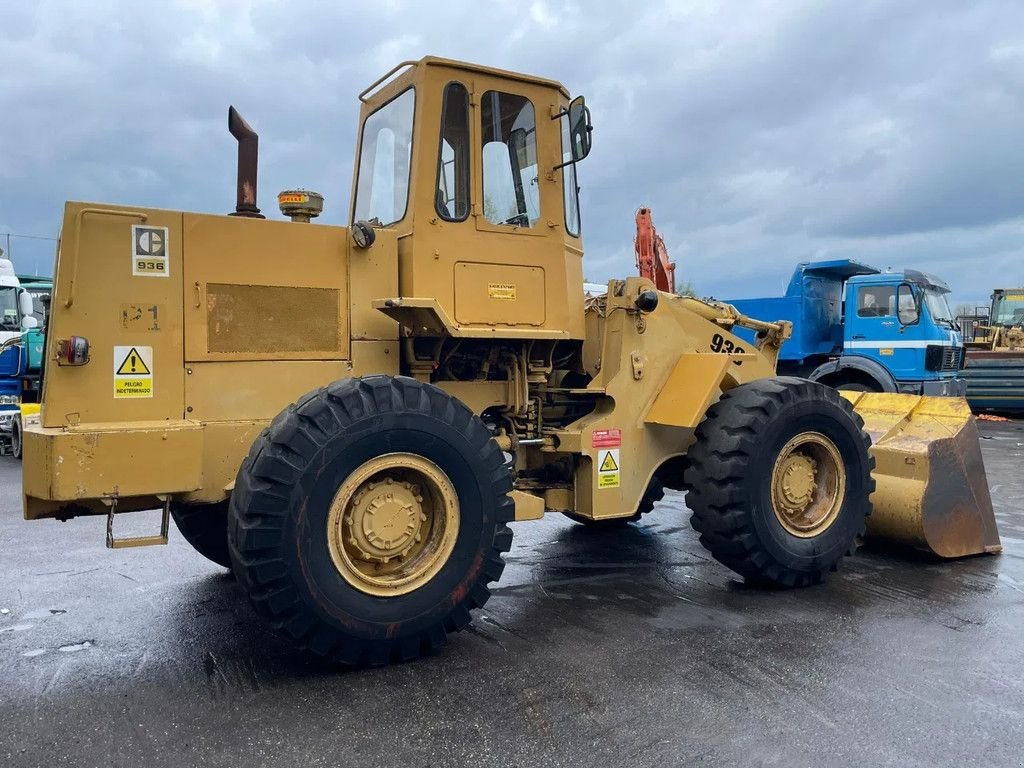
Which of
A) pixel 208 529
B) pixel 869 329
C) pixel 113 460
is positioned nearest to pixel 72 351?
pixel 113 460

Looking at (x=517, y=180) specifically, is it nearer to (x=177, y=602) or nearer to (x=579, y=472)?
(x=579, y=472)

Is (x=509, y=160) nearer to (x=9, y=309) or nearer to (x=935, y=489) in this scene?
(x=935, y=489)

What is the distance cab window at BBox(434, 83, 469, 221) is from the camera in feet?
16.4

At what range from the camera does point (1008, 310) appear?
23625 millimetres

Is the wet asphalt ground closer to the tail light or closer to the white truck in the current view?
the tail light

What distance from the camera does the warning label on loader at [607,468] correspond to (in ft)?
17.4

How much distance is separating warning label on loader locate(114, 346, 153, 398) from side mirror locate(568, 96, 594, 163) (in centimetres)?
269

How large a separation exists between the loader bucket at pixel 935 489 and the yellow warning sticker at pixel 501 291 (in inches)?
129

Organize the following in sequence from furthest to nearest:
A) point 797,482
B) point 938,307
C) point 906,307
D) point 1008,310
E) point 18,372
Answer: point 1008,310, point 938,307, point 906,307, point 18,372, point 797,482

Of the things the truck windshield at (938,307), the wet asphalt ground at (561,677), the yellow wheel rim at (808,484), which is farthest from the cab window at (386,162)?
the truck windshield at (938,307)

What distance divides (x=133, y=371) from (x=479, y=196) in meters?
2.12

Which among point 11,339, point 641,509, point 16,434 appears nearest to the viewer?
point 641,509

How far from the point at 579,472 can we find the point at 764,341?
2.16 metres

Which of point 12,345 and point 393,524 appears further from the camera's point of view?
point 12,345
